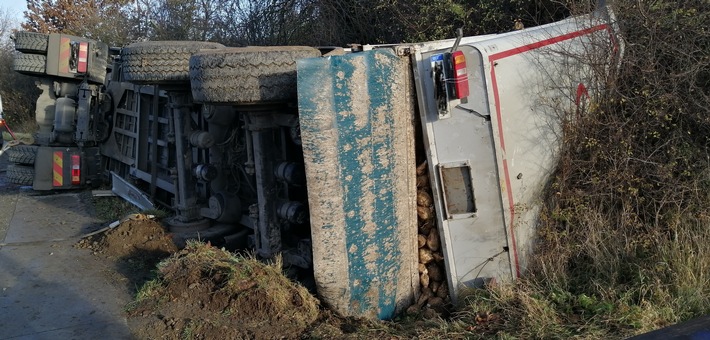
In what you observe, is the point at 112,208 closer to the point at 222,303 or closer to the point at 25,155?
the point at 25,155

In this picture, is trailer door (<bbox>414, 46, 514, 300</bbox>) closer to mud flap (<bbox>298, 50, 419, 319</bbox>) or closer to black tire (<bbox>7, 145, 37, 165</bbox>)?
mud flap (<bbox>298, 50, 419, 319</bbox>)

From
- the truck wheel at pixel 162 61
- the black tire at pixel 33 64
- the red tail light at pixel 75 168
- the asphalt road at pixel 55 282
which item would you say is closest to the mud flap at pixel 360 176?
the asphalt road at pixel 55 282

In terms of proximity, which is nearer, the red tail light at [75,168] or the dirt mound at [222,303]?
the dirt mound at [222,303]

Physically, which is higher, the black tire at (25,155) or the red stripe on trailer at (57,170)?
the black tire at (25,155)

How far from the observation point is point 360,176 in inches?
168

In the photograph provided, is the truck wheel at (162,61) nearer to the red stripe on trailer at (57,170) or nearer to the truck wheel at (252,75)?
the truck wheel at (252,75)

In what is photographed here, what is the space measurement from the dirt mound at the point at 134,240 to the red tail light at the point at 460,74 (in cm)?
A: 344

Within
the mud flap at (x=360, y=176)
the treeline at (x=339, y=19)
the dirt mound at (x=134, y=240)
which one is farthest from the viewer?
the treeline at (x=339, y=19)

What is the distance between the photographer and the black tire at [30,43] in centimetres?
952

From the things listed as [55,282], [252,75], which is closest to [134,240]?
[55,282]

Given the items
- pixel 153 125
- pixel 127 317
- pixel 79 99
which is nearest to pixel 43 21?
pixel 79 99

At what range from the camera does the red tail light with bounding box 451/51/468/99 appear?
13.7 ft

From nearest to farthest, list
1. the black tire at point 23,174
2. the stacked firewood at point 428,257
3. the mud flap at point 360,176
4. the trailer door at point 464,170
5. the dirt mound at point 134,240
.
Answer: the mud flap at point 360,176 → the trailer door at point 464,170 → the stacked firewood at point 428,257 → the dirt mound at point 134,240 → the black tire at point 23,174

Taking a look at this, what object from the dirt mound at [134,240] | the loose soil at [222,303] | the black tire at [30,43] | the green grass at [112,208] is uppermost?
the black tire at [30,43]
